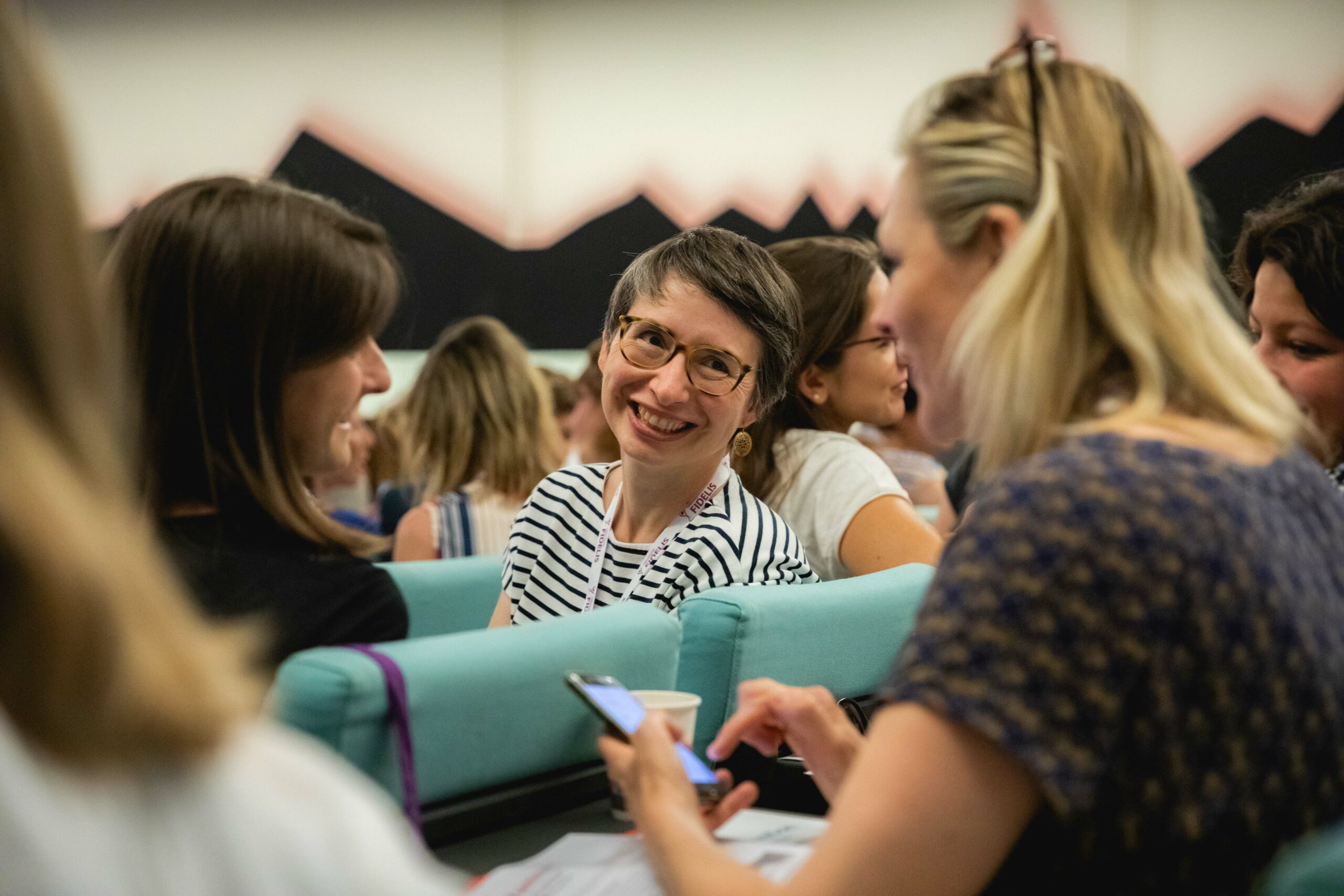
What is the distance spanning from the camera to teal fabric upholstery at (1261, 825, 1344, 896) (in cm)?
74

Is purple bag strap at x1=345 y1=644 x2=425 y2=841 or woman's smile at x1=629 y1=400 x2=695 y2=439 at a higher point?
purple bag strap at x1=345 y1=644 x2=425 y2=841

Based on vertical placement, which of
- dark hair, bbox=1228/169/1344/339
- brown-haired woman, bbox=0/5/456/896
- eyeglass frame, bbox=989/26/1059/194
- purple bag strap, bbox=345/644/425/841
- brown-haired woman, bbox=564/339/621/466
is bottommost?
brown-haired woman, bbox=564/339/621/466

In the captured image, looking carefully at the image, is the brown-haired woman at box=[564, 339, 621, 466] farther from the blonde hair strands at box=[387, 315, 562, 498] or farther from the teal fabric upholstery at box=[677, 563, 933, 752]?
the teal fabric upholstery at box=[677, 563, 933, 752]

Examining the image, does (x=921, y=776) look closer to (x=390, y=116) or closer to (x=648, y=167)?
(x=648, y=167)

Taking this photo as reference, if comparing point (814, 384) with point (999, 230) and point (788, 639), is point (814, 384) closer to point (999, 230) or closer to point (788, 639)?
point (788, 639)

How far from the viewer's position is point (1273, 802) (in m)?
0.93

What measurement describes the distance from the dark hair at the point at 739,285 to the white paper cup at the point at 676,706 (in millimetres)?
925

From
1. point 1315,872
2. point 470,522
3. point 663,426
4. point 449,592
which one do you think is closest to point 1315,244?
point 663,426

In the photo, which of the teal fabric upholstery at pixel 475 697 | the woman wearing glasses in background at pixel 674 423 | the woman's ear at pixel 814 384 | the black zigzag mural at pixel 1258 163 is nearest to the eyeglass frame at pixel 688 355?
the woman wearing glasses in background at pixel 674 423

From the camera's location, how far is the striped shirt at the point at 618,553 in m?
2.00

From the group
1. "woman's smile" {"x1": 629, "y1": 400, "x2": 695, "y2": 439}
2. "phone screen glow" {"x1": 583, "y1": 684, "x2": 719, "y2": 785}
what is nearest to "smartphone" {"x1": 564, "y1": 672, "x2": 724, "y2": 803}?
"phone screen glow" {"x1": 583, "y1": 684, "x2": 719, "y2": 785}

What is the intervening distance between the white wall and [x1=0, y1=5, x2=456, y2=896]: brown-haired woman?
5471mm

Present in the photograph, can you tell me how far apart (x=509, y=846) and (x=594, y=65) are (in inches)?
217

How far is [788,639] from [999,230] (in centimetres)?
72
